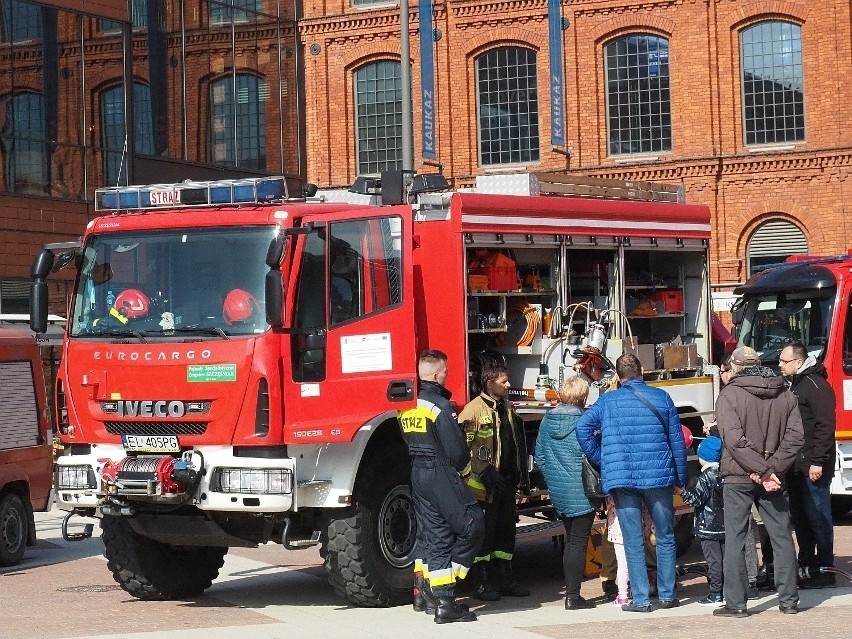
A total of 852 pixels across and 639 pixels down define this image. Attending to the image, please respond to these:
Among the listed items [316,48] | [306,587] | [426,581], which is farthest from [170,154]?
[426,581]

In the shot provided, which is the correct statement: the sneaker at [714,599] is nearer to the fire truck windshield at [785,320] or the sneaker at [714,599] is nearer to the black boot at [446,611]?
the black boot at [446,611]

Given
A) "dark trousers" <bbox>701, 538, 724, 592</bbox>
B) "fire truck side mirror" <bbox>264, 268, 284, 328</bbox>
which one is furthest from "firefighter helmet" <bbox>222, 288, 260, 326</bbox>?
"dark trousers" <bbox>701, 538, 724, 592</bbox>

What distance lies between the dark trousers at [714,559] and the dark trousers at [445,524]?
5.85ft

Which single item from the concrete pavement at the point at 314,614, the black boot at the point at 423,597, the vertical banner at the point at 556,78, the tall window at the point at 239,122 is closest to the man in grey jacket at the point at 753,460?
the concrete pavement at the point at 314,614

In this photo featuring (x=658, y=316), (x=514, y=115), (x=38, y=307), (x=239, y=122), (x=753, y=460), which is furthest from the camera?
(x=514, y=115)

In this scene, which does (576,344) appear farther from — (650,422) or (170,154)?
(170,154)

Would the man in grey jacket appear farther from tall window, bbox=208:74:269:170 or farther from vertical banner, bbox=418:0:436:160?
vertical banner, bbox=418:0:436:160

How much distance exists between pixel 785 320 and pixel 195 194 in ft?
28.2

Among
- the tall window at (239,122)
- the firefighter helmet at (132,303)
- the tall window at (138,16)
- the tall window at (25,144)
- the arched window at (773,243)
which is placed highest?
the tall window at (138,16)

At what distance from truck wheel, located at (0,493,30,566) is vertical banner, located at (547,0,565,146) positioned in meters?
22.2

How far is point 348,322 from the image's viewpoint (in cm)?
1124

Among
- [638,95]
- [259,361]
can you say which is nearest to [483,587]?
[259,361]

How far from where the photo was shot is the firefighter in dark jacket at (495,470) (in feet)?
37.3

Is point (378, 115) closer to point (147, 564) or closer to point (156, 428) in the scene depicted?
point (147, 564)
